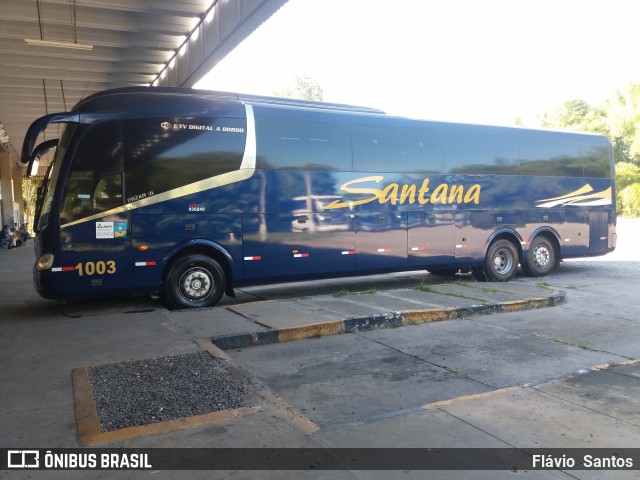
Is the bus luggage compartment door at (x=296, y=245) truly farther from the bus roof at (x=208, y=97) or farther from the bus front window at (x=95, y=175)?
the bus front window at (x=95, y=175)

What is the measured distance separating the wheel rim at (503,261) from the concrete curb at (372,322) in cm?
309

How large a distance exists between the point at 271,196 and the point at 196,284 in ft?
6.77

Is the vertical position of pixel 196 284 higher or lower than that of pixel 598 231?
lower

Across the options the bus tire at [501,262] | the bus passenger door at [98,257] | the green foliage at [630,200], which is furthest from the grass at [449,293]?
the green foliage at [630,200]

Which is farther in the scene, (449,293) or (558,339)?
(449,293)

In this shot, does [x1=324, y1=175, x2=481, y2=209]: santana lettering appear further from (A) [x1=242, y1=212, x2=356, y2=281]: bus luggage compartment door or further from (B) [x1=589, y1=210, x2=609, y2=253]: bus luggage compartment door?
(B) [x1=589, y1=210, x2=609, y2=253]: bus luggage compartment door

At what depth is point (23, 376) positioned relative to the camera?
5367 millimetres

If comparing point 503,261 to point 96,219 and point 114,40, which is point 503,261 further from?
point 114,40

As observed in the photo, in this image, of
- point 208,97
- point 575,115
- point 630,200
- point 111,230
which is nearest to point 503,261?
point 208,97

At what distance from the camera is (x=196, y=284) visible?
30.1 ft

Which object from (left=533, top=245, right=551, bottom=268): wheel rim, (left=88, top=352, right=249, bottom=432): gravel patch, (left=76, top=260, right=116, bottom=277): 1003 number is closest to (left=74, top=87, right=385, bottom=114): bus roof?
(left=76, top=260, right=116, bottom=277): 1003 number

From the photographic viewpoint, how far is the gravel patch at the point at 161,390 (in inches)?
173

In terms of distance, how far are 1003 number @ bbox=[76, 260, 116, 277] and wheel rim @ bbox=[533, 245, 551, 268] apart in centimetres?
1014

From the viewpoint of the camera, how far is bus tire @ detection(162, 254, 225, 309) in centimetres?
894
